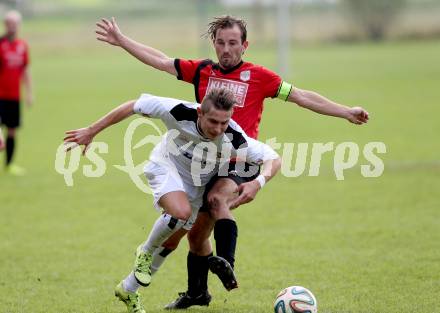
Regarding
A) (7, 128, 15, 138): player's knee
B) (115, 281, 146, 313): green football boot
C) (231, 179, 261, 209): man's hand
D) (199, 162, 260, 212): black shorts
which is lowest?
(115, 281, 146, 313): green football boot

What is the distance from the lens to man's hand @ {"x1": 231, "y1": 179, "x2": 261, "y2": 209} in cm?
629

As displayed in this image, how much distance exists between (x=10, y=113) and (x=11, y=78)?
66 cm

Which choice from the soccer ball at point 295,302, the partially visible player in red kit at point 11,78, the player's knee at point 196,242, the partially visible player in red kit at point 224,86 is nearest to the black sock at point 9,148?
the partially visible player in red kit at point 11,78

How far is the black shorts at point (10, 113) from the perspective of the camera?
49.3ft

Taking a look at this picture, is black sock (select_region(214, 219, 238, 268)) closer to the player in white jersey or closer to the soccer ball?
the player in white jersey

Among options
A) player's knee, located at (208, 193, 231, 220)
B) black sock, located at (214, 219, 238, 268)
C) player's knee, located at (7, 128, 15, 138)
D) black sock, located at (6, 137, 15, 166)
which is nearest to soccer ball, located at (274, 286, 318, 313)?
black sock, located at (214, 219, 238, 268)

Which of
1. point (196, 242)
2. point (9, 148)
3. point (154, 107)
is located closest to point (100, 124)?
point (154, 107)

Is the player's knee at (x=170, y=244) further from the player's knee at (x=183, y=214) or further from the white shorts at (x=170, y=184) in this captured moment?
the player's knee at (x=183, y=214)

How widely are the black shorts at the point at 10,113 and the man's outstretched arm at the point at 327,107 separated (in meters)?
8.92

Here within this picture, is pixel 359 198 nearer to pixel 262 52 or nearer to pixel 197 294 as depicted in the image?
pixel 197 294

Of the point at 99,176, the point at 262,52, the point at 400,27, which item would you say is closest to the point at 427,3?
the point at 400,27

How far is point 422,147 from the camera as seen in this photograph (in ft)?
53.6

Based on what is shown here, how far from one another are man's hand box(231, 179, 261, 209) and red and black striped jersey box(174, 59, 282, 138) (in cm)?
88

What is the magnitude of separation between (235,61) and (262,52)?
1360 inches
